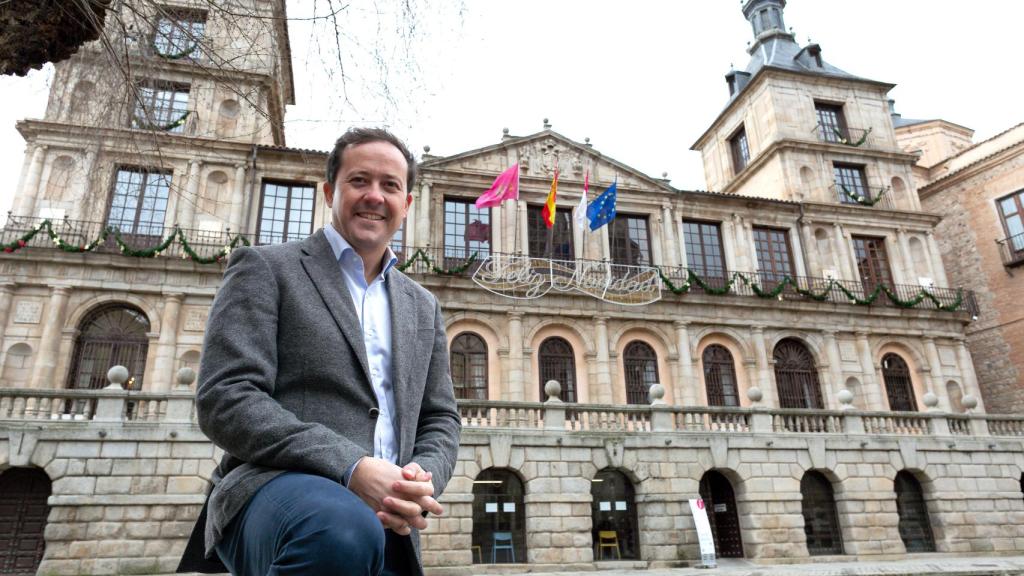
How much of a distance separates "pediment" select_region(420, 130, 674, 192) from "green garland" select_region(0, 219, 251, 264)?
8.42 metres

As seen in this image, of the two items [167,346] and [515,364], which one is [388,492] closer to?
[515,364]

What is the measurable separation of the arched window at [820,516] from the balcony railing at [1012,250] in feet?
56.9

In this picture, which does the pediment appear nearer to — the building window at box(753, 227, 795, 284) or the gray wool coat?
the building window at box(753, 227, 795, 284)

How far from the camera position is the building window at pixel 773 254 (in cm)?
2489

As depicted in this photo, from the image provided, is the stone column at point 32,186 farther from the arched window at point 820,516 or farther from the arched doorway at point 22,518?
the arched window at point 820,516

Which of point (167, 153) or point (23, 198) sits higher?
point (167, 153)

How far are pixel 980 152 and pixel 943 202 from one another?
275 cm

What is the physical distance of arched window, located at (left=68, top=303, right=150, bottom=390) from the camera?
734 inches

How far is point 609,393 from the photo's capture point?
20.9 metres

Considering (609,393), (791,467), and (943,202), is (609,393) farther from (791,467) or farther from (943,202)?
(943,202)

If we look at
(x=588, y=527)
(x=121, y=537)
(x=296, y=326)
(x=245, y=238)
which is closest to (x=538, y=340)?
(x=588, y=527)

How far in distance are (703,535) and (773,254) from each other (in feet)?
47.3

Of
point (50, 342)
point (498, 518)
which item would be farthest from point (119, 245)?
point (498, 518)

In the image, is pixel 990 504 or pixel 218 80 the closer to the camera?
pixel 218 80
